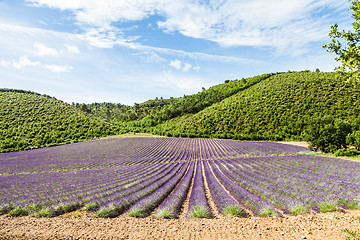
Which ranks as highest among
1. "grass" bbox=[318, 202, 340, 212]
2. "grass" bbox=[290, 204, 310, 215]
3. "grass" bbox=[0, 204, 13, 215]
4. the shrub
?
"grass" bbox=[318, 202, 340, 212]

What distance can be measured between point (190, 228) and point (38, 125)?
61380 millimetres

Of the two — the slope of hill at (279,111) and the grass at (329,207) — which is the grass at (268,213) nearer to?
the grass at (329,207)

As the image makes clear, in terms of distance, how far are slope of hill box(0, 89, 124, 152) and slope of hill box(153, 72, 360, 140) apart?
26.4 meters

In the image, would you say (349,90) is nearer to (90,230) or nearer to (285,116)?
(285,116)

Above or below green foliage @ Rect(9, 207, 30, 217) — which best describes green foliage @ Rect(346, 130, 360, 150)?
above

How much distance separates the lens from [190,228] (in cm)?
482

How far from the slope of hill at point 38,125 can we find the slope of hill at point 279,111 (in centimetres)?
2644

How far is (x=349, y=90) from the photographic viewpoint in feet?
173

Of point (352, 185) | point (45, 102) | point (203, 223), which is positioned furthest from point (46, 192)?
point (45, 102)

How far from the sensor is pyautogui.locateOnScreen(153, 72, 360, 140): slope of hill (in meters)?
46.0

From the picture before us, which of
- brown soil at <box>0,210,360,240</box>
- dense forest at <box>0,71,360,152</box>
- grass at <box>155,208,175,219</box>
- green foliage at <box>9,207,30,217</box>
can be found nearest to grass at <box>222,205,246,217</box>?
brown soil at <box>0,210,360,240</box>

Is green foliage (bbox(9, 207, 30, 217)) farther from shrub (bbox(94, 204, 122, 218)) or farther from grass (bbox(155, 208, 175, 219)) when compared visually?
grass (bbox(155, 208, 175, 219))

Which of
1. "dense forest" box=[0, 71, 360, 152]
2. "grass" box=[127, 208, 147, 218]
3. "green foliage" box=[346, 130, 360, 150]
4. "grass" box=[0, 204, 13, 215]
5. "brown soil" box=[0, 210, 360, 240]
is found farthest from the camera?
"dense forest" box=[0, 71, 360, 152]

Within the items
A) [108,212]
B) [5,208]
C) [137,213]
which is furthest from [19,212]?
[137,213]
